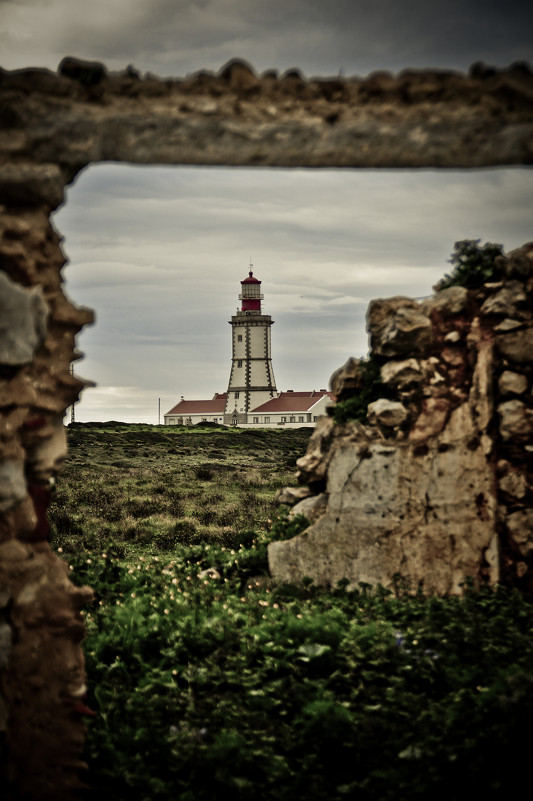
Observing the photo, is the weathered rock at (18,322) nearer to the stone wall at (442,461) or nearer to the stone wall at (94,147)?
the stone wall at (94,147)

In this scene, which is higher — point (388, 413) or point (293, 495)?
point (388, 413)

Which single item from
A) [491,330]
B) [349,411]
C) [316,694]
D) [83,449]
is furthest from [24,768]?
[83,449]

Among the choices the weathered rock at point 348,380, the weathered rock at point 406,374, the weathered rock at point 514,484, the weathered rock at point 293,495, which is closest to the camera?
the weathered rock at point 514,484

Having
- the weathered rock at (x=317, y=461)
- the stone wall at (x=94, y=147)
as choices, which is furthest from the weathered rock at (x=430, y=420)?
the stone wall at (x=94, y=147)

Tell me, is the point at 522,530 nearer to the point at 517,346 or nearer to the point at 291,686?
the point at 517,346

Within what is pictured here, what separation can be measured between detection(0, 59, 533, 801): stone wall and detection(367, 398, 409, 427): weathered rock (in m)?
4.40

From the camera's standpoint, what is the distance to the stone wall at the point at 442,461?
850 cm

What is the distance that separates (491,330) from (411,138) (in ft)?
15.0

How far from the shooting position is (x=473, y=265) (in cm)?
960

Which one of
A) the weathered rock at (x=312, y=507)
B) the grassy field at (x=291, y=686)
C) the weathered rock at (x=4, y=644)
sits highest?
the weathered rock at (x=312, y=507)

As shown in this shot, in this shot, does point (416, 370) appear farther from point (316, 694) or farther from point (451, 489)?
point (316, 694)

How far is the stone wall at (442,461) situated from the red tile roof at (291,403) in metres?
68.9

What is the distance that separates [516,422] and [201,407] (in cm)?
8131

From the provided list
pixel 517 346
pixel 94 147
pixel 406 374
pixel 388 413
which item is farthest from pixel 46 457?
pixel 517 346
